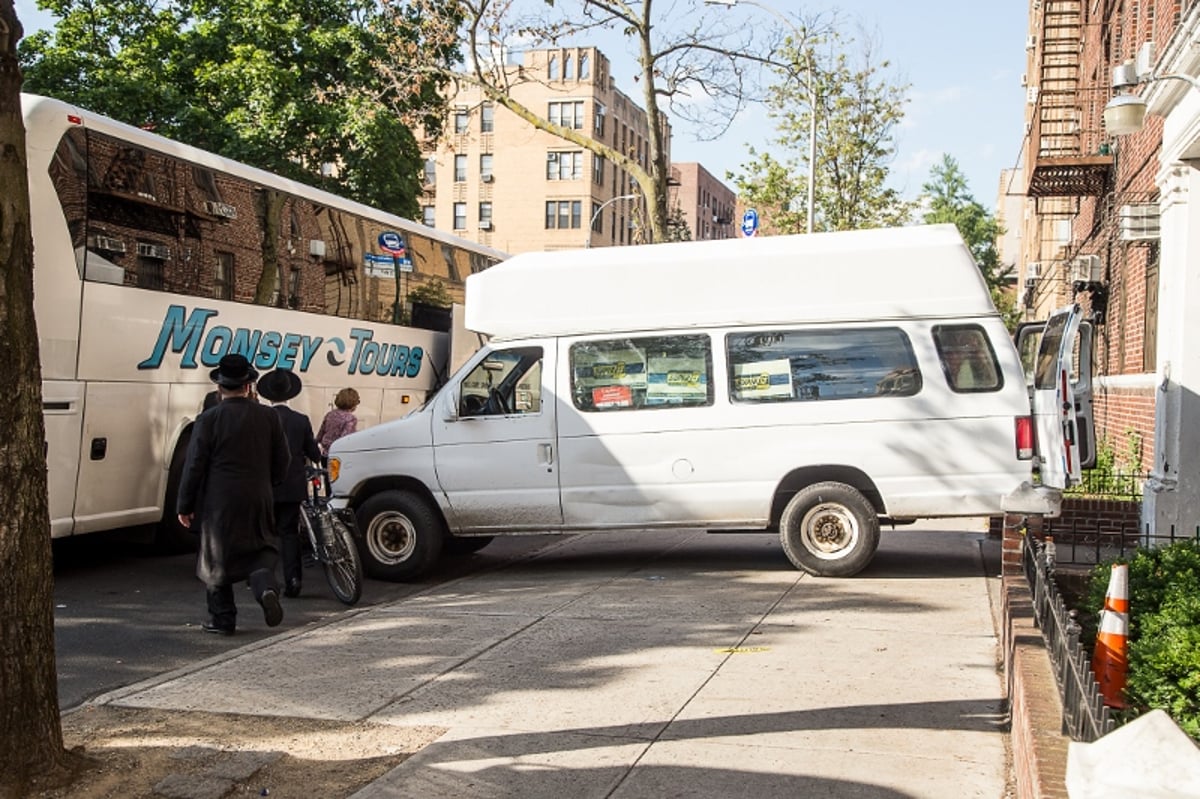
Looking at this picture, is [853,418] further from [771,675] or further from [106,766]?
[106,766]

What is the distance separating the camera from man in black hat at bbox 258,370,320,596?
10.2 m

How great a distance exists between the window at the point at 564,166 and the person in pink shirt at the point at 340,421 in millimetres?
67882

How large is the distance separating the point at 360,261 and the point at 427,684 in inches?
362

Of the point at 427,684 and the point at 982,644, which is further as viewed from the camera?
the point at 982,644

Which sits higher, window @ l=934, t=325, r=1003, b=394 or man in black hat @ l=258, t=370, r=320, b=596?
window @ l=934, t=325, r=1003, b=394

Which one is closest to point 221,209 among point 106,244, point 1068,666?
point 106,244

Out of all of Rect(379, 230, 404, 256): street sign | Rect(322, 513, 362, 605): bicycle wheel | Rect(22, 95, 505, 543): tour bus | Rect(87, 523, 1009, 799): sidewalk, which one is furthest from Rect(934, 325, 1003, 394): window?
Rect(379, 230, 404, 256): street sign

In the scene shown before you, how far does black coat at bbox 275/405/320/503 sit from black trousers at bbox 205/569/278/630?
5.42ft

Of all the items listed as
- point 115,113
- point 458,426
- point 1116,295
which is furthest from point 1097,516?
point 115,113

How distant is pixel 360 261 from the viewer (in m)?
15.4

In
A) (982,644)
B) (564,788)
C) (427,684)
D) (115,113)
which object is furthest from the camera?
(115,113)

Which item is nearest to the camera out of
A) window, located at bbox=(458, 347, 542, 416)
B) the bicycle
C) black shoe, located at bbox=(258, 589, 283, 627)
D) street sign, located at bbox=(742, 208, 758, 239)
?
black shoe, located at bbox=(258, 589, 283, 627)

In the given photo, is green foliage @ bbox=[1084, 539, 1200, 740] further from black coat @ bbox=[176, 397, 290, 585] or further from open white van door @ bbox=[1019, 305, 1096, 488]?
black coat @ bbox=[176, 397, 290, 585]

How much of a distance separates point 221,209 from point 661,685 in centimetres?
802
